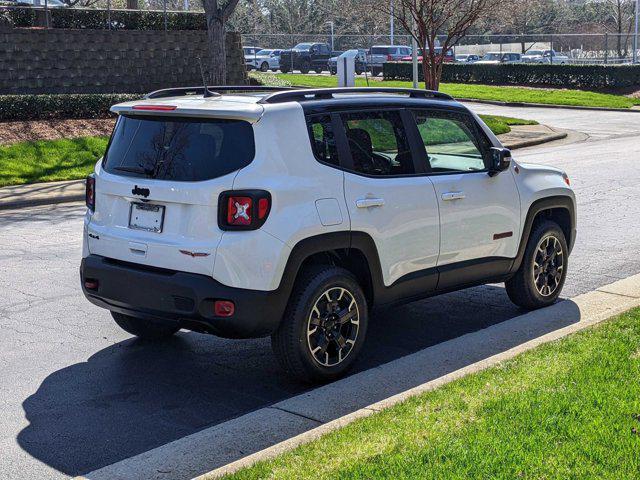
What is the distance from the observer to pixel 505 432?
473 cm

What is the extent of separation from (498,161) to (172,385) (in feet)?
9.76

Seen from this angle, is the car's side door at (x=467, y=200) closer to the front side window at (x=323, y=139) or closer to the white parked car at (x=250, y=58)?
the front side window at (x=323, y=139)

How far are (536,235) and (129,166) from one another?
3406 mm

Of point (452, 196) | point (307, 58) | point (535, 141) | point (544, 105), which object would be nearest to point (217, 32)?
point (535, 141)

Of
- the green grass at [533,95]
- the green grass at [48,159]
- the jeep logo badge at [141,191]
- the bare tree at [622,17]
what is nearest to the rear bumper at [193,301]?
the jeep logo badge at [141,191]

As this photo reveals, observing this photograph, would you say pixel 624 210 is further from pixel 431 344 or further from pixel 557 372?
pixel 557 372

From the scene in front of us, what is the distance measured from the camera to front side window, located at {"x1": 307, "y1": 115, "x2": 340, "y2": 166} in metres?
6.16

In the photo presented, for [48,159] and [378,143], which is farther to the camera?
[48,159]

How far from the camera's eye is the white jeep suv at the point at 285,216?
5.73 meters

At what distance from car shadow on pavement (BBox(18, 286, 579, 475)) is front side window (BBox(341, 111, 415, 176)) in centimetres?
136

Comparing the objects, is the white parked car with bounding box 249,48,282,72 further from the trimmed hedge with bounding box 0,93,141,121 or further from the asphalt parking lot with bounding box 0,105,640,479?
the asphalt parking lot with bounding box 0,105,640,479

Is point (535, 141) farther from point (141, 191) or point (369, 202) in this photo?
point (141, 191)

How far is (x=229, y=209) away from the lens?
5.71 metres

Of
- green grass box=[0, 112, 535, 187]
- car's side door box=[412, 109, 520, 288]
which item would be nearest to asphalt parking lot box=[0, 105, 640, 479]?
car's side door box=[412, 109, 520, 288]
